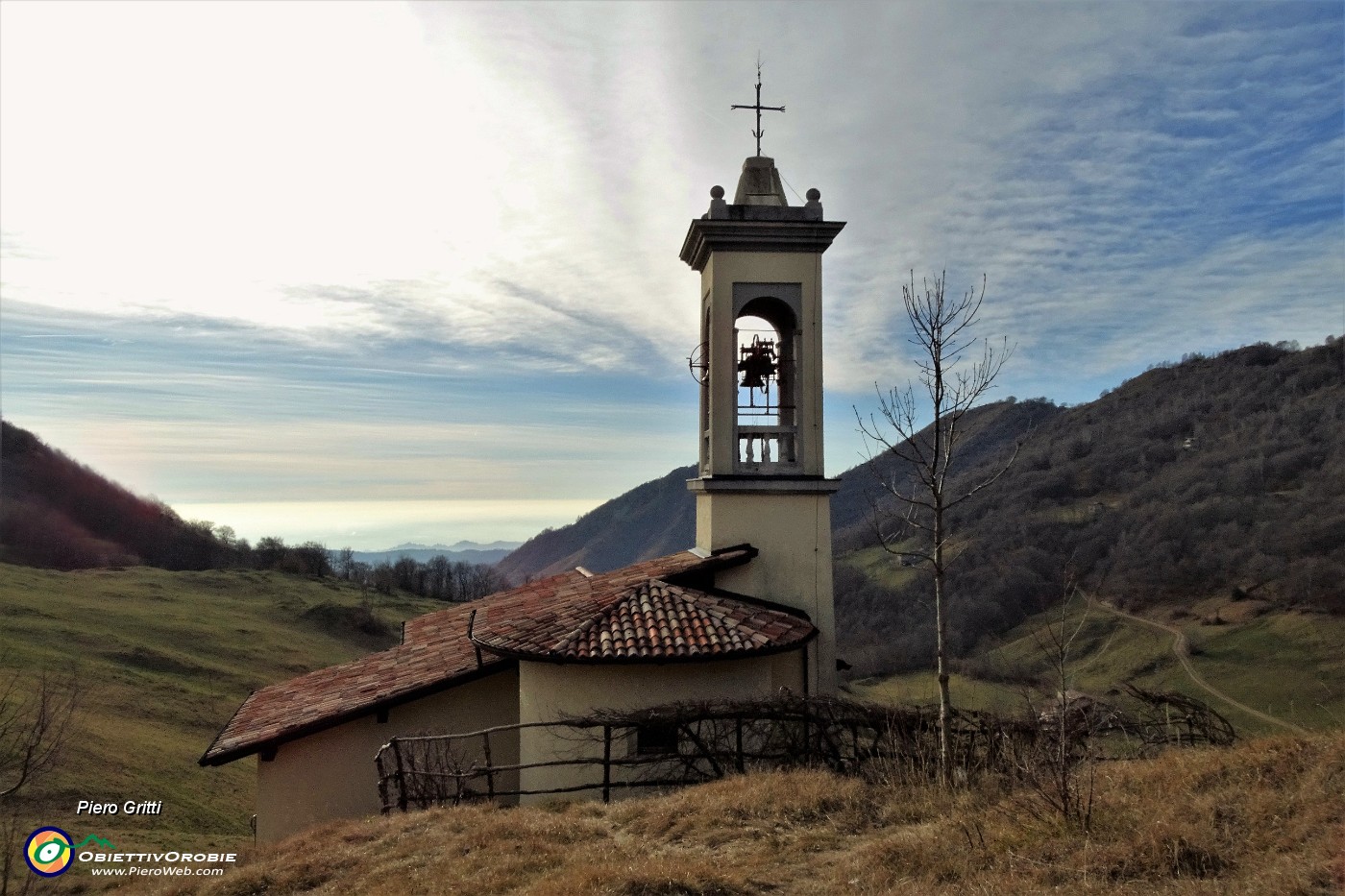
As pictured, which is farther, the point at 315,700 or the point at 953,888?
the point at 315,700

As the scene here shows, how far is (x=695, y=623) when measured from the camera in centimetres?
1029

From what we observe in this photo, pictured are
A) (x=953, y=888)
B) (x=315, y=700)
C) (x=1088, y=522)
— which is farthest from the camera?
(x=1088, y=522)

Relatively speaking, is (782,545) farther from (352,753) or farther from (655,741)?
→ (352,753)

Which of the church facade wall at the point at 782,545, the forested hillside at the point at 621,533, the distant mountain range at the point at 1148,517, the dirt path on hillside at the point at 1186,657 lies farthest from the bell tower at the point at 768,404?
the forested hillside at the point at 621,533

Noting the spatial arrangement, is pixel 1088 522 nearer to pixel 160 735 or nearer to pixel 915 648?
pixel 915 648

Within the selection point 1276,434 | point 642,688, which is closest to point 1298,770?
point 642,688

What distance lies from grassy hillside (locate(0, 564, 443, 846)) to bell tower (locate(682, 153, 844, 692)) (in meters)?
10.2

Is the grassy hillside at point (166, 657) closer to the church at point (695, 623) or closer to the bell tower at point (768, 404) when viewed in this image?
the church at point (695, 623)

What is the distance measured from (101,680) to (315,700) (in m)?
20.2

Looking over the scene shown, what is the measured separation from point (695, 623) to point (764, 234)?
609cm

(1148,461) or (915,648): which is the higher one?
(1148,461)

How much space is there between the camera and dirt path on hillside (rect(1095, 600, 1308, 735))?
4500 cm

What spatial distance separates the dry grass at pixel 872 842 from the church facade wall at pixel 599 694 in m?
0.89

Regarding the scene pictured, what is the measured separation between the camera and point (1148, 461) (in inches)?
4390
